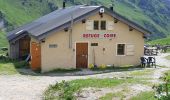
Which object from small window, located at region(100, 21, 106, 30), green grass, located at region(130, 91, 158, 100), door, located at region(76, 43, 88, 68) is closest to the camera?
green grass, located at region(130, 91, 158, 100)

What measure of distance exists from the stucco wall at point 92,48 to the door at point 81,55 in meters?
0.35

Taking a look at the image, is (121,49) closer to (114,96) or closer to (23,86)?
(23,86)

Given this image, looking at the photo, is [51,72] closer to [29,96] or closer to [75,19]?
[75,19]

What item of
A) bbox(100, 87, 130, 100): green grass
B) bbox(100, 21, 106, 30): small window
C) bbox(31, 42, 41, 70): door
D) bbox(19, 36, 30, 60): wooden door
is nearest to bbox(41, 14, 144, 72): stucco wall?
bbox(100, 21, 106, 30): small window

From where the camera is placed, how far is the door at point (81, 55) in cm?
3746

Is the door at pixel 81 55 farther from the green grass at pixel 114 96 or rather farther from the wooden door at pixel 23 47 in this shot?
the green grass at pixel 114 96

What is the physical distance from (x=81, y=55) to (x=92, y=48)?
3.89 ft

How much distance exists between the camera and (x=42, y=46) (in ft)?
116

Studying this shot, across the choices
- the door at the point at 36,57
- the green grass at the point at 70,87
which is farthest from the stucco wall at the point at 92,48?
the green grass at the point at 70,87

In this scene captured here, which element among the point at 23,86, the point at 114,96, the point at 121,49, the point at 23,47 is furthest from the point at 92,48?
the point at 114,96

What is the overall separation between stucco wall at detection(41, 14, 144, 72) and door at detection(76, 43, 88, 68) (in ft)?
1.16

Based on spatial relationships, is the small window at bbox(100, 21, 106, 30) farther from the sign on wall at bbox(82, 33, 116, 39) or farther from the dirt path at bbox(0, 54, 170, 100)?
the dirt path at bbox(0, 54, 170, 100)

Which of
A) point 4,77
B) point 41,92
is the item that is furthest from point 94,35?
point 41,92

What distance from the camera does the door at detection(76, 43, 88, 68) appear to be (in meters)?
37.5
